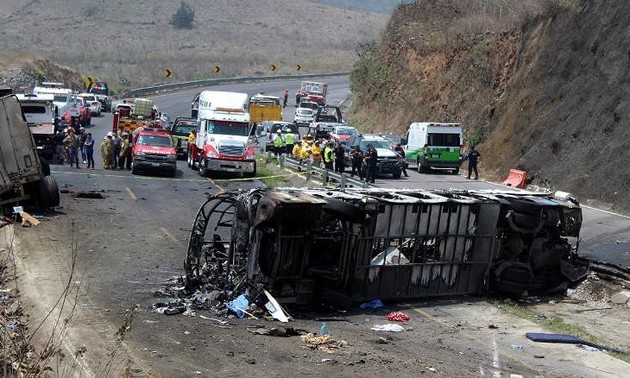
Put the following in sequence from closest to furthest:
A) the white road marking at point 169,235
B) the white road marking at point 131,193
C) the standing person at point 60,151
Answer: the white road marking at point 169,235
the white road marking at point 131,193
the standing person at point 60,151

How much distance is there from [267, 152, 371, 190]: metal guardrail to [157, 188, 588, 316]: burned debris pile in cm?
982

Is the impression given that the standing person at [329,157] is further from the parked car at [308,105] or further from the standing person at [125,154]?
the parked car at [308,105]

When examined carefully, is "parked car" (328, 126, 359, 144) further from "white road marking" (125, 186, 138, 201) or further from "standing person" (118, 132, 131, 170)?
"white road marking" (125, 186, 138, 201)

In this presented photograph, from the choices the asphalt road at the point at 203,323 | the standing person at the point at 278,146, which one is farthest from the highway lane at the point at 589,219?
the standing person at the point at 278,146

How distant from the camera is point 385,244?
57.7 feet

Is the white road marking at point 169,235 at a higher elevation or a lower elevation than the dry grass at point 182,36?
lower

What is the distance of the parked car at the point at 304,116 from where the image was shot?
224 feet

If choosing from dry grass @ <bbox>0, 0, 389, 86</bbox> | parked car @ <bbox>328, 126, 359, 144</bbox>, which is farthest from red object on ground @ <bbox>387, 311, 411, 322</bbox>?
dry grass @ <bbox>0, 0, 389, 86</bbox>

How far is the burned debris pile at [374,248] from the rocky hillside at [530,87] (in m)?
14.0

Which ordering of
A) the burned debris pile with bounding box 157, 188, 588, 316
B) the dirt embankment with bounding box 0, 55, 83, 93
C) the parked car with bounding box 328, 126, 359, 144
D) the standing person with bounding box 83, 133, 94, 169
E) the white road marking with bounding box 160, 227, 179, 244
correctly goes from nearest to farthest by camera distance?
the burned debris pile with bounding box 157, 188, 588, 316, the white road marking with bounding box 160, 227, 179, 244, the standing person with bounding box 83, 133, 94, 169, the parked car with bounding box 328, 126, 359, 144, the dirt embankment with bounding box 0, 55, 83, 93

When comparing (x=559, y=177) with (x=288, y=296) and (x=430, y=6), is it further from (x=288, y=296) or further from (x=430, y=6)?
(x=430, y=6)

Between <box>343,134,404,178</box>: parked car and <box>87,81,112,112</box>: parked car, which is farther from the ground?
<box>343,134,404,178</box>: parked car

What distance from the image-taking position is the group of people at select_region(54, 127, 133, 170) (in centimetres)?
3775

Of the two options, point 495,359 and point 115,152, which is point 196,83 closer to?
point 115,152
